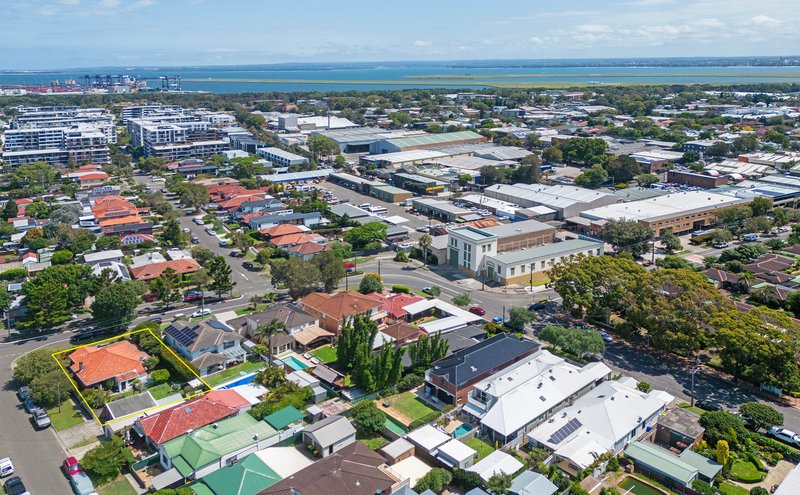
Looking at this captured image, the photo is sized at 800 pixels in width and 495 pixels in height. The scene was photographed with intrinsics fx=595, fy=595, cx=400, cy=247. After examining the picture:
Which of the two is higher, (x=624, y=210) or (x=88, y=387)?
(x=624, y=210)

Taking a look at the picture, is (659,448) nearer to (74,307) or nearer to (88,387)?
(88,387)

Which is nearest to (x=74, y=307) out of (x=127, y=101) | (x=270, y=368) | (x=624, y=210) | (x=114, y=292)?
(x=114, y=292)

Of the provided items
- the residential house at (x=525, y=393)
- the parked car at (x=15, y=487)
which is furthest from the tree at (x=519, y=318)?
the parked car at (x=15, y=487)

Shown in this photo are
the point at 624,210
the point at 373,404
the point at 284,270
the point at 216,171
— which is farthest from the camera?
the point at 216,171

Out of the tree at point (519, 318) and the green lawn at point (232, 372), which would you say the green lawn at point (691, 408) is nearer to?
the tree at point (519, 318)

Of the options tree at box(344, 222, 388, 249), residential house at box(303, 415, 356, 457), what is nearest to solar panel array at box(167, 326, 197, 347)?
residential house at box(303, 415, 356, 457)

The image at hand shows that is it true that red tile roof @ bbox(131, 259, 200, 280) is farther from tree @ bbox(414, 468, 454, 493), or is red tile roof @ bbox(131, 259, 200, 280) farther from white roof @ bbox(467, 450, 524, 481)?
white roof @ bbox(467, 450, 524, 481)

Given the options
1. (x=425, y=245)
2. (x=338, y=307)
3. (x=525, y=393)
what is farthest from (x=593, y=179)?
(x=525, y=393)
